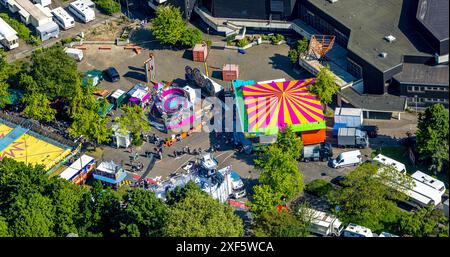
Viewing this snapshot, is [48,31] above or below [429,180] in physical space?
above

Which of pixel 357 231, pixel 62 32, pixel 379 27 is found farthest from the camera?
pixel 62 32

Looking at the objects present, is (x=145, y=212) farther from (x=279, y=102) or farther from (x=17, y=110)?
(x=17, y=110)

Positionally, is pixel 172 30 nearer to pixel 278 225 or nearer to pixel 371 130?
pixel 371 130

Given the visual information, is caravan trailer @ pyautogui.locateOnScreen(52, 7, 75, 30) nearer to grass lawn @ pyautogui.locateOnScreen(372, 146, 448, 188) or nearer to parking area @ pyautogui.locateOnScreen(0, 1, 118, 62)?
parking area @ pyautogui.locateOnScreen(0, 1, 118, 62)

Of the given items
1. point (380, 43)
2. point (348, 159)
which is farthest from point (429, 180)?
point (380, 43)

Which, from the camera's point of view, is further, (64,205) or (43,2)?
(43,2)

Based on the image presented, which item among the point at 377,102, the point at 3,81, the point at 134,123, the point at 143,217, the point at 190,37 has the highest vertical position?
the point at 190,37

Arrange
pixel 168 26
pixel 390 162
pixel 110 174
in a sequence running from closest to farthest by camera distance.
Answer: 1. pixel 390 162
2. pixel 110 174
3. pixel 168 26

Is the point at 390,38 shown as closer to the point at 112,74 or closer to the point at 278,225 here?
the point at 278,225

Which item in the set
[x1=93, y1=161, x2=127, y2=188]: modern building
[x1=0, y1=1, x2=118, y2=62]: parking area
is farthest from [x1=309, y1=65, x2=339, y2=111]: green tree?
[x1=0, y1=1, x2=118, y2=62]: parking area
